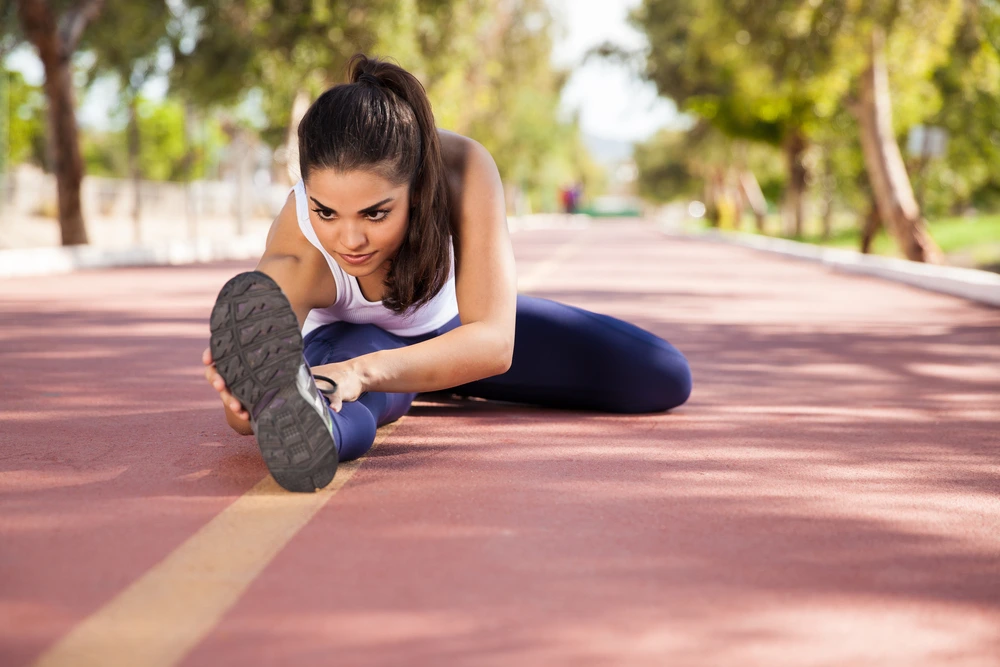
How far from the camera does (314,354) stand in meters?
4.66

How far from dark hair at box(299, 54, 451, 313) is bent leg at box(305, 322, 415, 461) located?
0.26 meters

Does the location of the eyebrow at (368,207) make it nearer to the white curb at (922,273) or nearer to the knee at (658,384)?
the knee at (658,384)

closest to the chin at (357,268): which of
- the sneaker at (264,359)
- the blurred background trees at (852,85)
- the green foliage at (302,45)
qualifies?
the sneaker at (264,359)

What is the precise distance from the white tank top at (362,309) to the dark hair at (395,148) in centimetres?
16

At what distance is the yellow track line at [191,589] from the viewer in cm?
253

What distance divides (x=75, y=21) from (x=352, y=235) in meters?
20.9

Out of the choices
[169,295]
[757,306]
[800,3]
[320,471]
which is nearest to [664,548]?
[320,471]

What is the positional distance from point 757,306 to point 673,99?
33751 mm

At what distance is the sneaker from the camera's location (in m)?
3.47

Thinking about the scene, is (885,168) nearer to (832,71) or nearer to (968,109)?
(832,71)

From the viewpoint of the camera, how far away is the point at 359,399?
4316 millimetres

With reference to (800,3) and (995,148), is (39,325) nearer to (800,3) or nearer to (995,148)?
(800,3)

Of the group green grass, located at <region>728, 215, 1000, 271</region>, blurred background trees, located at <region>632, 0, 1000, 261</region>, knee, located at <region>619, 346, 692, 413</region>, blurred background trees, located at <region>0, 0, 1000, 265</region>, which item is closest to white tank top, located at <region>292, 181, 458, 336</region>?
knee, located at <region>619, 346, 692, 413</region>

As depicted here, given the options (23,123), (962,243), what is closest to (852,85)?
(962,243)
